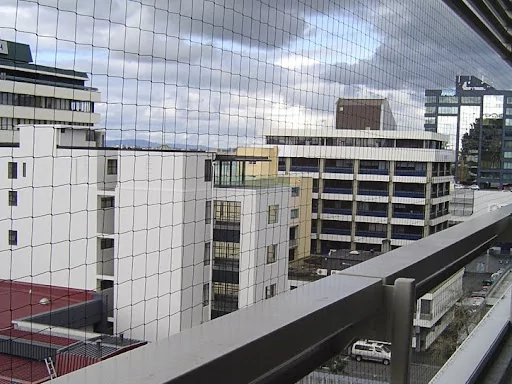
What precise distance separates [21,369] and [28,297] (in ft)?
1.50

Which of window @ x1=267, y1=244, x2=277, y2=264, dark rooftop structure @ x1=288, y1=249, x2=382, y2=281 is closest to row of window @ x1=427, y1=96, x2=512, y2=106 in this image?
dark rooftop structure @ x1=288, y1=249, x2=382, y2=281

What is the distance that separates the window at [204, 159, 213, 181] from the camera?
1581mm

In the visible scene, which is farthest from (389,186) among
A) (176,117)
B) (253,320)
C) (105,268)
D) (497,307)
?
(253,320)

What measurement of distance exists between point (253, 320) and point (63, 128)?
888mm

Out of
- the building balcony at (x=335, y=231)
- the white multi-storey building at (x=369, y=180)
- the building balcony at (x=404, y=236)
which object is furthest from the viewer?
the building balcony at (x=404, y=236)

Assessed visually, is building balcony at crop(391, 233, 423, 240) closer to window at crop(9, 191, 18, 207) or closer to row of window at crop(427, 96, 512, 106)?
row of window at crop(427, 96, 512, 106)

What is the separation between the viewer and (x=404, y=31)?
238cm

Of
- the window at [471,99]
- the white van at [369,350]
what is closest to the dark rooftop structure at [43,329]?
the white van at [369,350]

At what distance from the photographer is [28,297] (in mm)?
2004

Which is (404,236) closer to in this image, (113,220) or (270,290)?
(270,290)

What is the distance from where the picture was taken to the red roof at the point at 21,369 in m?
1.35

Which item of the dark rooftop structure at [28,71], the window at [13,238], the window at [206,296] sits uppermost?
the dark rooftop structure at [28,71]

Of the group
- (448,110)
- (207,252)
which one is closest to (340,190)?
(448,110)

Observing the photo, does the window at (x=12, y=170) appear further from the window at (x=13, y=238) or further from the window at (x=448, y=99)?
the window at (x=448, y=99)
